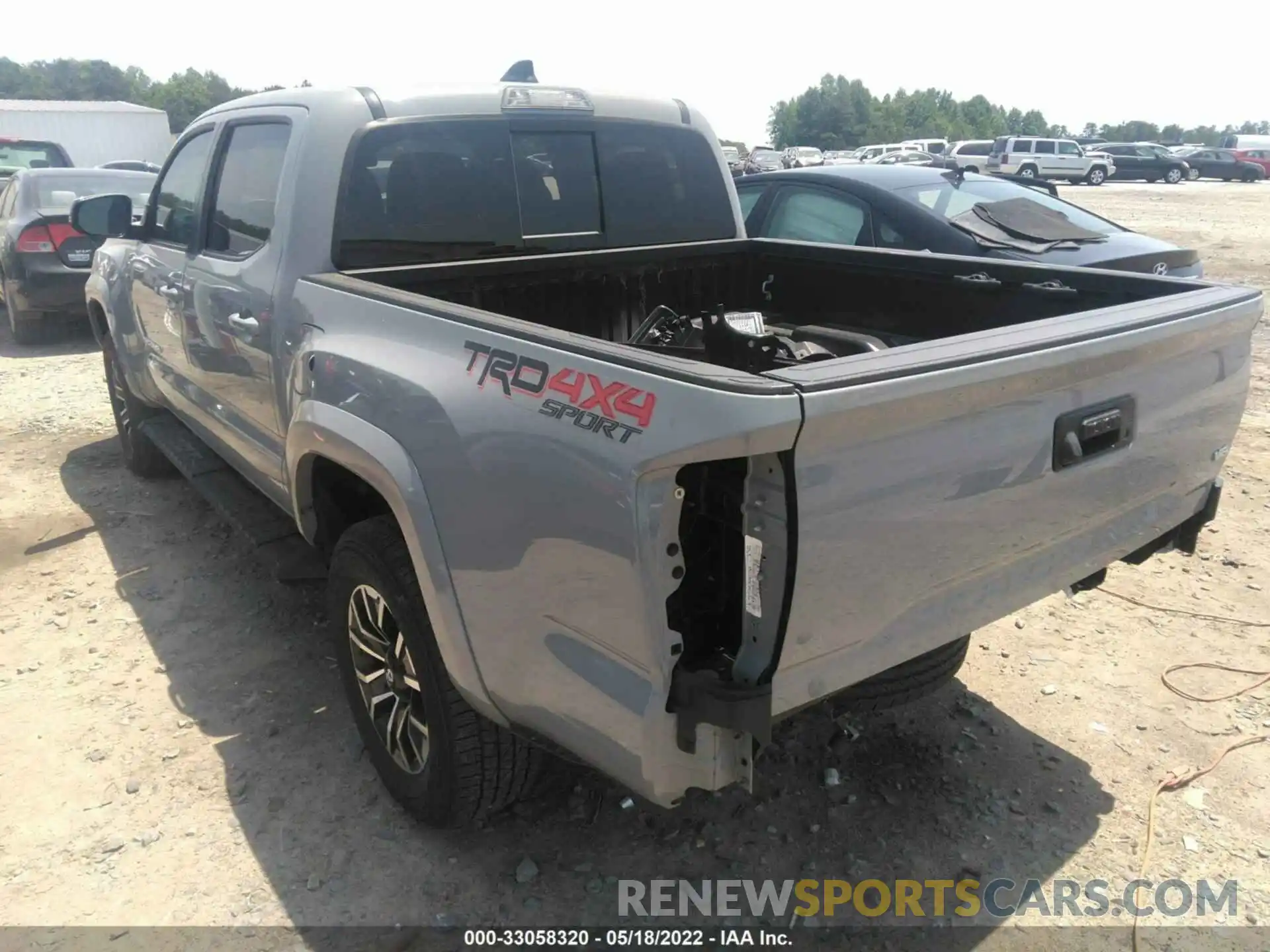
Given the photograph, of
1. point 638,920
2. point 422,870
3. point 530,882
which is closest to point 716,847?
point 638,920

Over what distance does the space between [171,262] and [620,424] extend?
322cm

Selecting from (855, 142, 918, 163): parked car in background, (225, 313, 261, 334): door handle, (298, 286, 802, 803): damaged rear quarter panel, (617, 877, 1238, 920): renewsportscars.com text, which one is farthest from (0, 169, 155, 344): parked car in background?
(855, 142, 918, 163): parked car in background

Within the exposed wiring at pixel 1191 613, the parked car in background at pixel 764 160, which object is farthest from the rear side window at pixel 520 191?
the parked car in background at pixel 764 160

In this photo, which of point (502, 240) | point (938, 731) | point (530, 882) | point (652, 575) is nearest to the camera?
point (652, 575)

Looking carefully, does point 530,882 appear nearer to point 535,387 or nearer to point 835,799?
point 835,799

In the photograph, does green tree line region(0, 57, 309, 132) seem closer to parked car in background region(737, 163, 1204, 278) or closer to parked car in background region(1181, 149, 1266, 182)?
parked car in background region(1181, 149, 1266, 182)

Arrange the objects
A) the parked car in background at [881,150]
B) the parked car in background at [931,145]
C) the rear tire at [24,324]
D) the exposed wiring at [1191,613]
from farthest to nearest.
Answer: the parked car in background at [931,145]
the parked car in background at [881,150]
the rear tire at [24,324]
the exposed wiring at [1191,613]

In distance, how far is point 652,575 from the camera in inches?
70.9

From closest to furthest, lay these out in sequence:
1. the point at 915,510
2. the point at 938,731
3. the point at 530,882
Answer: the point at 915,510
the point at 530,882
the point at 938,731

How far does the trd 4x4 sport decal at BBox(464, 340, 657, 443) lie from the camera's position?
1.81 m

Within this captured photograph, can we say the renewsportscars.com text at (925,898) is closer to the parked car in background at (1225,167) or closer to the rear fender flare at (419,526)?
the rear fender flare at (419,526)

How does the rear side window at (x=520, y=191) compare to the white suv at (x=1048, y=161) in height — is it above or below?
above

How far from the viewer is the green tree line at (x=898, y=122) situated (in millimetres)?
92500

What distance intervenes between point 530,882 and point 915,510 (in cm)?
154
